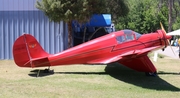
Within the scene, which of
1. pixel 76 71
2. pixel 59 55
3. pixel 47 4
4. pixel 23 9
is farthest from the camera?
pixel 23 9

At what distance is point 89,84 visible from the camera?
33.7 feet

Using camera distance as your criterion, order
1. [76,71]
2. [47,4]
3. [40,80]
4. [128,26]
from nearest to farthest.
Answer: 1. [40,80]
2. [76,71]
3. [47,4]
4. [128,26]

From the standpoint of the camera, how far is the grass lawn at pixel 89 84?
8.78 metres

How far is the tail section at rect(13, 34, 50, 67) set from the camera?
→ 1188 cm

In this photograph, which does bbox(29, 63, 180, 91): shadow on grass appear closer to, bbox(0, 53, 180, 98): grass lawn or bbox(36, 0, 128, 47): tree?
bbox(0, 53, 180, 98): grass lawn

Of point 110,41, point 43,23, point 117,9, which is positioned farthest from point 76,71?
point 117,9

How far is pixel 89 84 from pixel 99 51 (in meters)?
2.34

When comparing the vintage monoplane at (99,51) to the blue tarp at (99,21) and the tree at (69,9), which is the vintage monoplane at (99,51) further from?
the blue tarp at (99,21)

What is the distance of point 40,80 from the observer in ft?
35.5

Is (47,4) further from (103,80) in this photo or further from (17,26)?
(103,80)

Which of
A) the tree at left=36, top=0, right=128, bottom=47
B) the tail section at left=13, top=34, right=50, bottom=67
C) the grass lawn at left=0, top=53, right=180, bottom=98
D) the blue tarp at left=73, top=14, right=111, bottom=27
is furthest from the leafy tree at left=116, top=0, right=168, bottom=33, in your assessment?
the tail section at left=13, top=34, right=50, bottom=67

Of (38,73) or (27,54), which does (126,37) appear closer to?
(38,73)

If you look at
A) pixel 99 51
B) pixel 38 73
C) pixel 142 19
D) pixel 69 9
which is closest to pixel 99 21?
pixel 69 9

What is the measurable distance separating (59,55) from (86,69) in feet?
7.19
